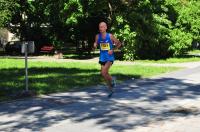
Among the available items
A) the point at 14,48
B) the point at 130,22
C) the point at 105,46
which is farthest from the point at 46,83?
the point at 14,48

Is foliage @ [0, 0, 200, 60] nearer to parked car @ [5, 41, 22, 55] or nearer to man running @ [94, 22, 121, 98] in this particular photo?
parked car @ [5, 41, 22, 55]

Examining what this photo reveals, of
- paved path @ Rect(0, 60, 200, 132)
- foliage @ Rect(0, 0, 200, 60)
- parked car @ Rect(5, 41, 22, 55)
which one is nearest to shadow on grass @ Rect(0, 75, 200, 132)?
paved path @ Rect(0, 60, 200, 132)

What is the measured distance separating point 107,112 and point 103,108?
0.55 metres

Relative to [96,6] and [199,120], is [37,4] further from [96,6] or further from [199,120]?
[199,120]

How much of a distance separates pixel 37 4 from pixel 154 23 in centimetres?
1013

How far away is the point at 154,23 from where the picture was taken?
106ft

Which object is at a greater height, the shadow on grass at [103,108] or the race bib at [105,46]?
the race bib at [105,46]

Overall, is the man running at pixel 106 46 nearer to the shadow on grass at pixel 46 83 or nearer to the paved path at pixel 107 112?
the paved path at pixel 107 112

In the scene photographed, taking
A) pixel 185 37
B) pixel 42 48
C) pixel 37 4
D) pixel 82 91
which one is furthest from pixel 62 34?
pixel 82 91

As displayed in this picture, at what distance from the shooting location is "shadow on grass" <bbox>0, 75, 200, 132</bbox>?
9.09m

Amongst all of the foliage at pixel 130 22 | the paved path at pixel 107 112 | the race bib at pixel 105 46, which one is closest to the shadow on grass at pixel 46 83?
the paved path at pixel 107 112

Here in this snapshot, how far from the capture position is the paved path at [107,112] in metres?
8.77

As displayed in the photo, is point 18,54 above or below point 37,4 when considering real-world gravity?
below

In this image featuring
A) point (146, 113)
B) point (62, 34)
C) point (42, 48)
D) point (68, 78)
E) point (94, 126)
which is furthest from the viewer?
point (42, 48)
